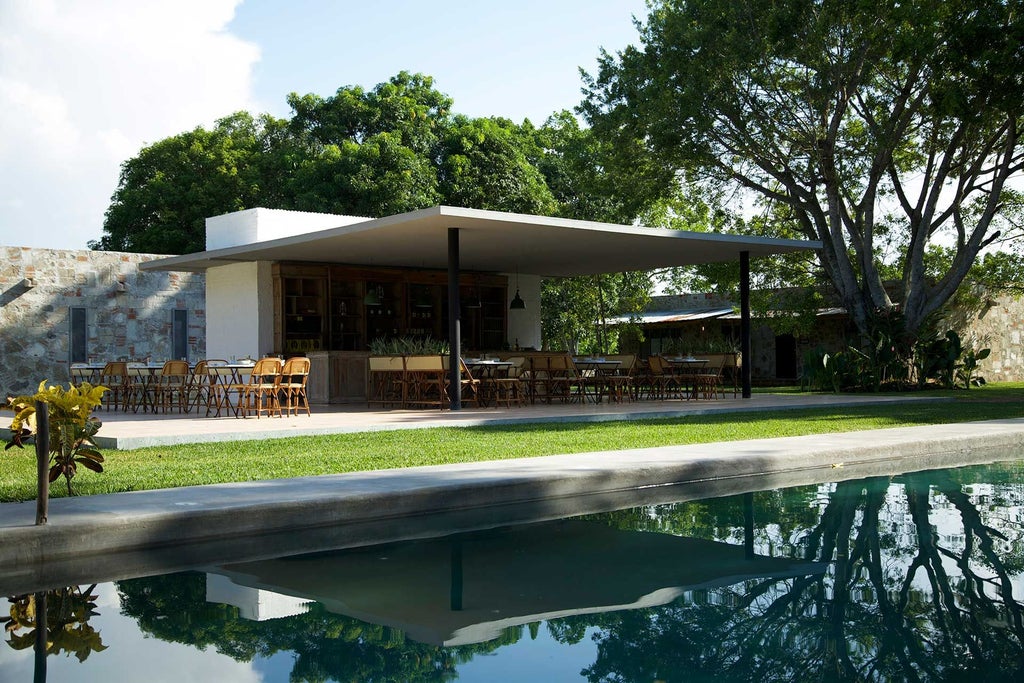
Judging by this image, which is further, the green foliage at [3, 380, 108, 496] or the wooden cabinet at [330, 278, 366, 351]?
the wooden cabinet at [330, 278, 366, 351]

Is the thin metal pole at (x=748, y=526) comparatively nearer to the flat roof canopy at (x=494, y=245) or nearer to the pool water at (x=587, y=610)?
the pool water at (x=587, y=610)

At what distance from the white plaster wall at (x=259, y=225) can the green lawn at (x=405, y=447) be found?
22.8 ft

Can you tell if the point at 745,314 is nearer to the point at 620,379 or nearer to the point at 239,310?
the point at 620,379

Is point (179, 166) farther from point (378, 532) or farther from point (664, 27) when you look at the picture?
point (378, 532)

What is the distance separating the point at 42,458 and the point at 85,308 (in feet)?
50.8

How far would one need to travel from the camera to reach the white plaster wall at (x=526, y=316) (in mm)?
20797

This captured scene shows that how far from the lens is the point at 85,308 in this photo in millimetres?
19828

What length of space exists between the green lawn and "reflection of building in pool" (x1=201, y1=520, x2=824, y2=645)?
7.25 ft

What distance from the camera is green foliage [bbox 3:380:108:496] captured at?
19.8 ft

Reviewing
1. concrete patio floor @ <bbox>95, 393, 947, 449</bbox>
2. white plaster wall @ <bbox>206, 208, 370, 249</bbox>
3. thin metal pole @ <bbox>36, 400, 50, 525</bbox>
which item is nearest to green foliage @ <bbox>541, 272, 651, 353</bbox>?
white plaster wall @ <bbox>206, 208, 370, 249</bbox>

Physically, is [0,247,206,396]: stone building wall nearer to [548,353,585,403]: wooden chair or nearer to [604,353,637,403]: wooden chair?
[548,353,585,403]: wooden chair

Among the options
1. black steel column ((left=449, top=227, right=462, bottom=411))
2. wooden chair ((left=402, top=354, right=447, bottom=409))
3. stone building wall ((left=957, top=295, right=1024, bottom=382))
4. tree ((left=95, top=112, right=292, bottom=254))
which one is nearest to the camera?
black steel column ((left=449, top=227, right=462, bottom=411))

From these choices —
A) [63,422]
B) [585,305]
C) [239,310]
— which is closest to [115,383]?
[239,310]

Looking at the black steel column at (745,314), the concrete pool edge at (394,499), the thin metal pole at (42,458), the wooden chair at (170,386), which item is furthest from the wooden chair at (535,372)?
the thin metal pole at (42,458)
